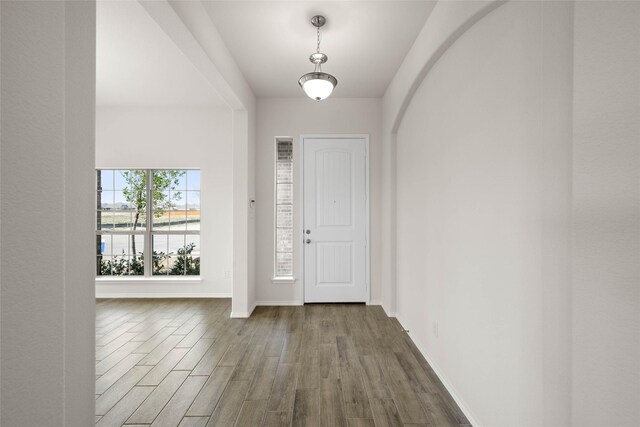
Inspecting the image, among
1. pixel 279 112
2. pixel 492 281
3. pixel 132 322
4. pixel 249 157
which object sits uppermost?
pixel 279 112

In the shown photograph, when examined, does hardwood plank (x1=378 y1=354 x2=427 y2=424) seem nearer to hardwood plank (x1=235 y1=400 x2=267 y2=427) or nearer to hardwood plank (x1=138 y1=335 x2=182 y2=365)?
hardwood plank (x1=235 y1=400 x2=267 y2=427)

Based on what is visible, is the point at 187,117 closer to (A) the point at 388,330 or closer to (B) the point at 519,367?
(A) the point at 388,330

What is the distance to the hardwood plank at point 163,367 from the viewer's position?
2.50 m

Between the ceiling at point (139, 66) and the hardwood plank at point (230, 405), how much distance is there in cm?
267

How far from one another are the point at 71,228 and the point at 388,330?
10.2 feet

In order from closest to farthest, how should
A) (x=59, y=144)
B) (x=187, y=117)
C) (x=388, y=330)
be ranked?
(x=59, y=144), (x=388, y=330), (x=187, y=117)

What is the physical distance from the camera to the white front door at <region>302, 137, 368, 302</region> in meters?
4.50

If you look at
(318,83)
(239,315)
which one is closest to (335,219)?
(239,315)

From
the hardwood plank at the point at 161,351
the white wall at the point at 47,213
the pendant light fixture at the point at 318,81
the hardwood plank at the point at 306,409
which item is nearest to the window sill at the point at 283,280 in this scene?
the hardwood plank at the point at 161,351

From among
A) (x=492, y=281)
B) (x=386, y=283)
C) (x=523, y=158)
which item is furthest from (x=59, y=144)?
(x=386, y=283)

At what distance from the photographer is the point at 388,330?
3.51 metres

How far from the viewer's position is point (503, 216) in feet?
5.55

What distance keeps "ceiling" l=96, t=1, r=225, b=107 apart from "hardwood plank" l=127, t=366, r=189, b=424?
2.60 metres

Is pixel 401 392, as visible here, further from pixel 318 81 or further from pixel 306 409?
pixel 318 81
